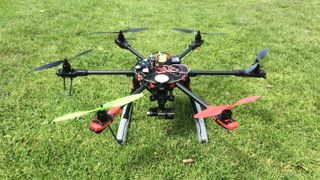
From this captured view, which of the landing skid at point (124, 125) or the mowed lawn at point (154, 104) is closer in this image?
the mowed lawn at point (154, 104)

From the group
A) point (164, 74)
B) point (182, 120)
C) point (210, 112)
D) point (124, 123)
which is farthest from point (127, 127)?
point (210, 112)

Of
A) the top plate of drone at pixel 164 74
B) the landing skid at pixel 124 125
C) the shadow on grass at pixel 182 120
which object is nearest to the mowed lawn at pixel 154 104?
the shadow on grass at pixel 182 120

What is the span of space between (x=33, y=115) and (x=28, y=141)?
0.72 metres

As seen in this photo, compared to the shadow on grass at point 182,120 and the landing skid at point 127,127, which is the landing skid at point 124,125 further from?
the shadow on grass at point 182,120

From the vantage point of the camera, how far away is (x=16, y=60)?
23.9ft

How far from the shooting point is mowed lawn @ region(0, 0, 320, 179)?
14.4ft

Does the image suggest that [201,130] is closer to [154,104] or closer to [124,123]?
[124,123]

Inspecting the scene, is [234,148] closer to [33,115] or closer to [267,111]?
[267,111]

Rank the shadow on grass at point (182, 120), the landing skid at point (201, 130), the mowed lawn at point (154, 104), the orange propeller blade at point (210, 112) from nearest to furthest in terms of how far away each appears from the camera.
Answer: the orange propeller blade at point (210, 112) → the mowed lawn at point (154, 104) → the landing skid at point (201, 130) → the shadow on grass at point (182, 120)

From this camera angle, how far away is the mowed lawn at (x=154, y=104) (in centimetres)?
438

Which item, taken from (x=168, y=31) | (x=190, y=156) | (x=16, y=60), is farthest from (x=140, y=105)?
(x=168, y=31)

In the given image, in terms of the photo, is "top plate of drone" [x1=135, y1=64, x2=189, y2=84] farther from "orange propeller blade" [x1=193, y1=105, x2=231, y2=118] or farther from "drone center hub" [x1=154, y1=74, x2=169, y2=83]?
"orange propeller blade" [x1=193, y1=105, x2=231, y2=118]

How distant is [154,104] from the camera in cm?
574

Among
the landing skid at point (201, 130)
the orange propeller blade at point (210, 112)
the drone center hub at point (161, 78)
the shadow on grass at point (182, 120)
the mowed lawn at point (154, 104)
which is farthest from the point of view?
the shadow on grass at point (182, 120)
